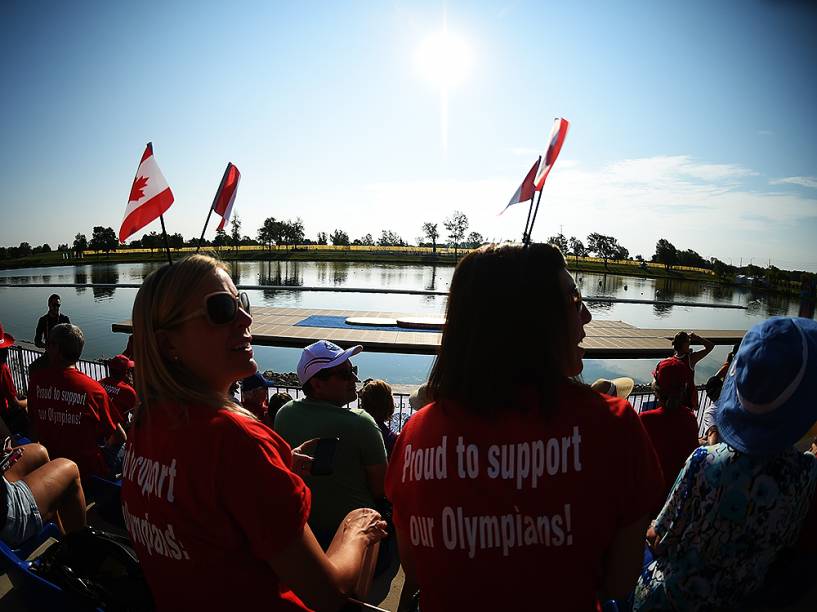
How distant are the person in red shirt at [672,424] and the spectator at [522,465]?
2.16 meters

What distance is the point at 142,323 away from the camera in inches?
49.2

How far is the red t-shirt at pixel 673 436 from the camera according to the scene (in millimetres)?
2912

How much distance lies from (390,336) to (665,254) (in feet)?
331

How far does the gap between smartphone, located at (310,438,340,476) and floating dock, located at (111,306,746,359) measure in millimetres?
9953

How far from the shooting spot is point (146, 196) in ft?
13.9

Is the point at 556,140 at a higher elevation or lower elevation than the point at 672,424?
higher

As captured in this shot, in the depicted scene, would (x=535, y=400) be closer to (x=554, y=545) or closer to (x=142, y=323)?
(x=554, y=545)

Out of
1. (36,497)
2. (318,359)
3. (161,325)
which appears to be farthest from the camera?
(318,359)

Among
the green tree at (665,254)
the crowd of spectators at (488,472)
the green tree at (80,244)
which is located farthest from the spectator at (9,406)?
the green tree at (665,254)

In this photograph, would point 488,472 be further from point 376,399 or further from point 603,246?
point 603,246

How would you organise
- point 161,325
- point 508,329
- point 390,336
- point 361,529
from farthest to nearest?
point 390,336, point 361,529, point 161,325, point 508,329

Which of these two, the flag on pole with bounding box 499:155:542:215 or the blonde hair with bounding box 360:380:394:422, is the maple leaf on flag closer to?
the blonde hair with bounding box 360:380:394:422

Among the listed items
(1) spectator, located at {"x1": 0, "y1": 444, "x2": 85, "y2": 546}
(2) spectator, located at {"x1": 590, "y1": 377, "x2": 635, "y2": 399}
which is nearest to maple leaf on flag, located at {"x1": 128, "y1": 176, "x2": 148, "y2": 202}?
(1) spectator, located at {"x1": 0, "y1": 444, "x2": 85, "y2": 546}

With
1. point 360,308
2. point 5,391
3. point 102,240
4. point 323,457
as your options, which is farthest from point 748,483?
point 102,240
